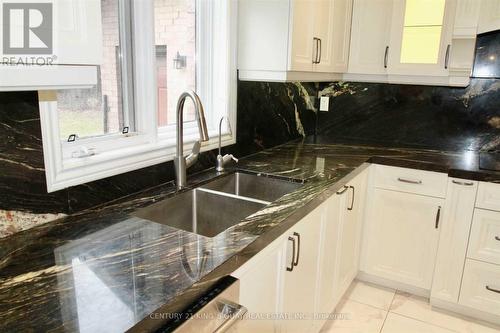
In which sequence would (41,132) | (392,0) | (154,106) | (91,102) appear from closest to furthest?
(41,132) → (91,102) → (154,106) → (392,0)

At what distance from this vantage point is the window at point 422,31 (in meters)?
2.34

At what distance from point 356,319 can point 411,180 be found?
90 cm

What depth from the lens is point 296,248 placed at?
1.51 meters

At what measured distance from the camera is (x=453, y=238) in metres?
2.20

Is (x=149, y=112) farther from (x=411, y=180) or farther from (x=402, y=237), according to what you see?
(x=402, y=237)

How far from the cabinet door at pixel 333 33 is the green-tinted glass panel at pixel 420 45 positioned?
1.23 feet

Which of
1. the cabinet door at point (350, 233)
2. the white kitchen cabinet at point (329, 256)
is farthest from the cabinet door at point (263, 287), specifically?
the cabinet door at point (350, 233)

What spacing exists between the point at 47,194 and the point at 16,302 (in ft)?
1.61

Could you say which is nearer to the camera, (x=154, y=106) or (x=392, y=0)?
(x=154, y=106)

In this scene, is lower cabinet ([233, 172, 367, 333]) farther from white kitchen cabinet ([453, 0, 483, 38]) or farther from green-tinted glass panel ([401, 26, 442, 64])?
white kitchen cabinet ([453, 0, 483, 38])

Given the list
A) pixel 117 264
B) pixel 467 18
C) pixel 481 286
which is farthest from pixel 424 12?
pixel 117 264

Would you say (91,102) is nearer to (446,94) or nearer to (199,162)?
(199,162)

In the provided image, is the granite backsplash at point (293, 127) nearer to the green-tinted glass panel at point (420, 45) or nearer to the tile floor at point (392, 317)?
the green-tinted glass panel at point (420, 45)

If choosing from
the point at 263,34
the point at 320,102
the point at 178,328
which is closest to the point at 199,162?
the point at 263,34
